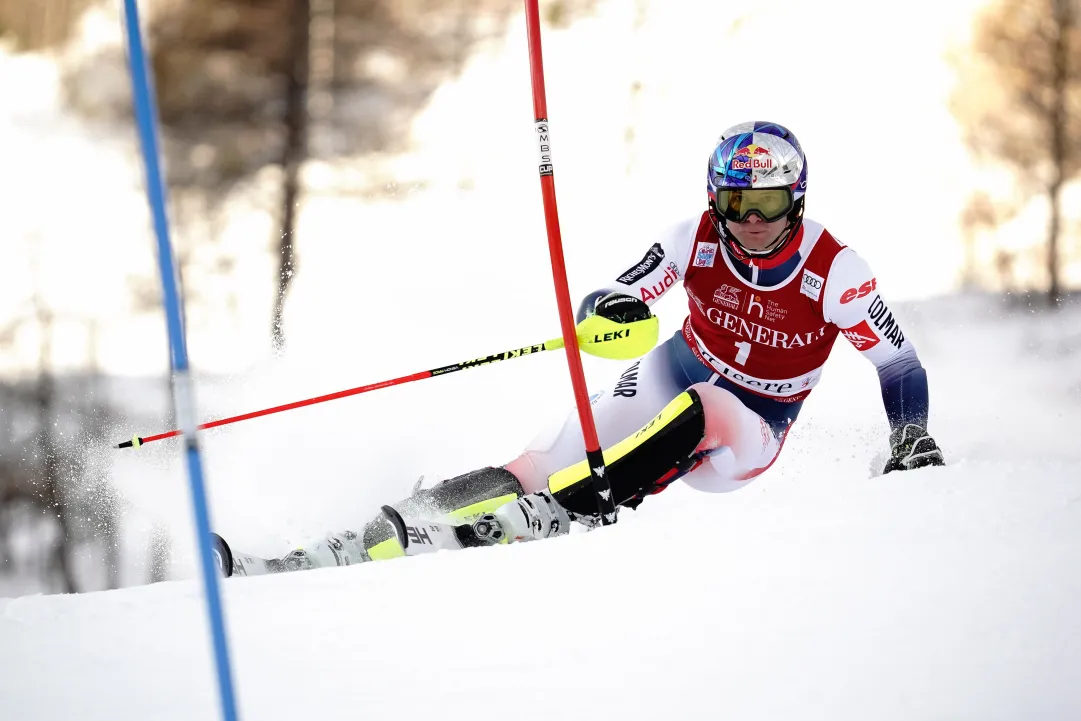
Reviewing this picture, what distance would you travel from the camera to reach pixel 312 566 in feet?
9.38

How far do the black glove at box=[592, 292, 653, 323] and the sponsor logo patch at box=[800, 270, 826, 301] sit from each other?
0.55m

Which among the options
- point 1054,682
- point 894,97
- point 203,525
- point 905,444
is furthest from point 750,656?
point 894,97

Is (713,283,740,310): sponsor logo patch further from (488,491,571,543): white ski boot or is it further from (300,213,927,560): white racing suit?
(488,491,571,543): white ski boot

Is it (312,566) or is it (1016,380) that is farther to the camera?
(1016,380)

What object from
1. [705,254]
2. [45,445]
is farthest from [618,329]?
[45,445]

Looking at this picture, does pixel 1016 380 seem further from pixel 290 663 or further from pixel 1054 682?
pixel 290 663

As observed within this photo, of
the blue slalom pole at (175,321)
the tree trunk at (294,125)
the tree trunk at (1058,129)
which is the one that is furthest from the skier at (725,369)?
the tree trunk at (294,125)

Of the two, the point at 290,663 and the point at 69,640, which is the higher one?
the point at 69,640

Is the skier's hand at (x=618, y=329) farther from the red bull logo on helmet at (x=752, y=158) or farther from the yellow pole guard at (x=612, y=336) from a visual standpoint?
the red bull logo on helmet at (x=752, y=158)

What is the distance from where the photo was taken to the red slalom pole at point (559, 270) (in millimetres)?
2703

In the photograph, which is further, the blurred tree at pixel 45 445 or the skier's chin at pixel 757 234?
the blurred tree at pixel 45 445

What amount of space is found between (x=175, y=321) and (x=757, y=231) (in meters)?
2.21

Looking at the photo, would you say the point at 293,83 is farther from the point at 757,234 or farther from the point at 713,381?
the point at 757,234

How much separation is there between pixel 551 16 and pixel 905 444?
688 centimetres
